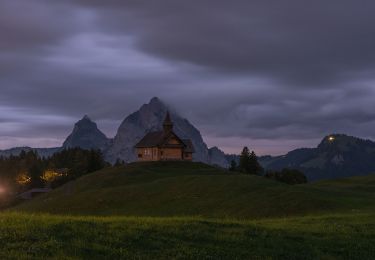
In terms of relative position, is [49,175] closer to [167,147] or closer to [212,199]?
[167,147]

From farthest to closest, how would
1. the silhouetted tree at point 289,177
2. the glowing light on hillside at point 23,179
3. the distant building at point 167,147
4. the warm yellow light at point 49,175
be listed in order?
the glowing light on hillside at point 23,179 → the warm yellow light at point 49,175 → the distant building at point 167,147 → the silhouetted tree at point 289,177

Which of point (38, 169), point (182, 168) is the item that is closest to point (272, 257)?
point (182, 168)

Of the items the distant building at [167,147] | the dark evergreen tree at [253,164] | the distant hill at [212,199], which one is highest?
the distant building at [167,147]

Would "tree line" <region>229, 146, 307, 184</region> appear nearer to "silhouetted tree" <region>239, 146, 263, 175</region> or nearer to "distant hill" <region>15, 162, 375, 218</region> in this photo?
"silhouetted tree" <region>239, 146, 263, 175</region>

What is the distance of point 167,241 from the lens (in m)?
20.0

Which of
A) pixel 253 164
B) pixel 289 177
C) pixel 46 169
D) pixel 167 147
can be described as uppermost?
pixel 167 147

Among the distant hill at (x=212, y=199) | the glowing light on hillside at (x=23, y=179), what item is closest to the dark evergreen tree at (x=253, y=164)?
the distant hill at (x=212, y=199)

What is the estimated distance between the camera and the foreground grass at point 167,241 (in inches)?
697

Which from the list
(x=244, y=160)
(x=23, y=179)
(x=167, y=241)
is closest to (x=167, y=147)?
(x=244, y=160)

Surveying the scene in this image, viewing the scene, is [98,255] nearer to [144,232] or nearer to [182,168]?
[144,232]

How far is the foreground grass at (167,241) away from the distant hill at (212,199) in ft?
79.2

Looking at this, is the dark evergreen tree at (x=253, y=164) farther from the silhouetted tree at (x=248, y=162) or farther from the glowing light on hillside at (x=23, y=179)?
the glowing light on hillside at (x=23, y=179)

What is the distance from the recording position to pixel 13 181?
174 m

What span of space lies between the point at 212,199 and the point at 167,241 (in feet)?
136
